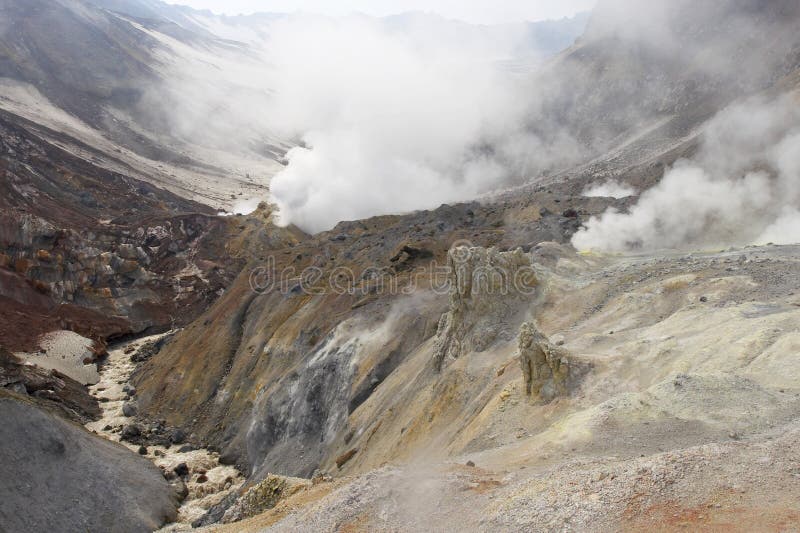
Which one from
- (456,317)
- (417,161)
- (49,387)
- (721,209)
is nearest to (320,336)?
(456,317)

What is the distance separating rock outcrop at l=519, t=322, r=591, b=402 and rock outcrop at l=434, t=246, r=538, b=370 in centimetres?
614

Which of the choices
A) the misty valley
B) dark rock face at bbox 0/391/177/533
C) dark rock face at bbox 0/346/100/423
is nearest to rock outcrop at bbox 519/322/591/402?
the misty valley

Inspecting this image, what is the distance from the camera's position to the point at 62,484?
2380cm

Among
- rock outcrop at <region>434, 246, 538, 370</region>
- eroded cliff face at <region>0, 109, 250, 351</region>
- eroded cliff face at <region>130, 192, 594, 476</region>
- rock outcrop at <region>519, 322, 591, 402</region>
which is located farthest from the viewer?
eroded cliff face at <region>0, 109, 250, 351</region>

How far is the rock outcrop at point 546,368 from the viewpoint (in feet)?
48.9

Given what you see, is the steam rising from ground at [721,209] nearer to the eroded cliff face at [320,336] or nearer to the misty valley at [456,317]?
the misty valley at [456,317]

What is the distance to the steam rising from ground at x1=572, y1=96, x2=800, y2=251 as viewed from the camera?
1326 inches

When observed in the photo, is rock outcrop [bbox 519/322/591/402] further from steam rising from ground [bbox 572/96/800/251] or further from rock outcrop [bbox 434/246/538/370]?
steam rising from ground [bbox 572/96/800/251]

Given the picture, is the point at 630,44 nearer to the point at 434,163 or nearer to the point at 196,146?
the point at 434,163

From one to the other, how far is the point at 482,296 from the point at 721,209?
2239 centimetres

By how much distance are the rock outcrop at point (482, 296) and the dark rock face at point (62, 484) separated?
52.7 ft

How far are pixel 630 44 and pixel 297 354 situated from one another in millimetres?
81648

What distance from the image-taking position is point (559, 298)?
2261cm

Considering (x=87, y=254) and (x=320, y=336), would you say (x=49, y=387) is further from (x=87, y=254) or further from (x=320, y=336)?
(x=87, y=254)
